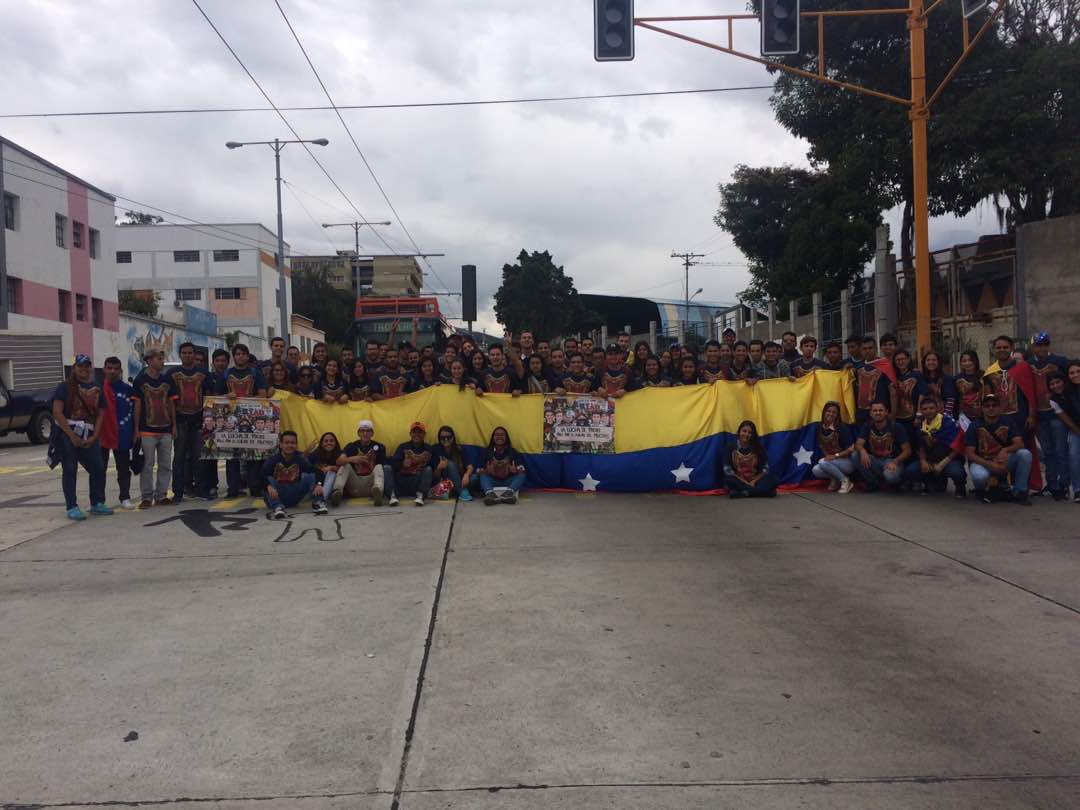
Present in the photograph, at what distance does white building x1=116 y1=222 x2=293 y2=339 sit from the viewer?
64.9 meters

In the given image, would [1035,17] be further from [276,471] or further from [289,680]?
[289,680]

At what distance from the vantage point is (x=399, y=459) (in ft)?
34.9

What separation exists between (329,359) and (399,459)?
88.9 inches

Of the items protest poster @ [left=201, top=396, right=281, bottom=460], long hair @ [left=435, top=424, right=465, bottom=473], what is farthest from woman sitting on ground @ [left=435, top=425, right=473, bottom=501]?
protest poster @ [left=201, top=396, right=281, bottom=460]

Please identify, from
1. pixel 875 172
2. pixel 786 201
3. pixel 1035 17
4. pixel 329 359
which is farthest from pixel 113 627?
pixel 786 201

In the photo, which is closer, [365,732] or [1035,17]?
[365,732]

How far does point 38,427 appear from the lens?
878 inches

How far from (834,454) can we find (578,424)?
319 cm

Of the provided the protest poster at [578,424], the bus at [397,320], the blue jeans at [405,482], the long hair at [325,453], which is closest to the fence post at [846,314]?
the bus at [397,320]

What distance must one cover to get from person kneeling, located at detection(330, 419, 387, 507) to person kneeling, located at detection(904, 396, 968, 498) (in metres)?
6.24

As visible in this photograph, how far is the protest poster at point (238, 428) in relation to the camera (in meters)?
11.0

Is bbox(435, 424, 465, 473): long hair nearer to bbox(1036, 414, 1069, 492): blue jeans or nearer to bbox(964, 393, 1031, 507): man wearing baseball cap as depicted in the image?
bbox(964, 393, 1031, 507): man wearing baseball cap

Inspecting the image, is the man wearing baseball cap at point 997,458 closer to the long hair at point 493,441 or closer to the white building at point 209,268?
the long hair at point 493,441

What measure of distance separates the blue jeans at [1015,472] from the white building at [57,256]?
28920mm
